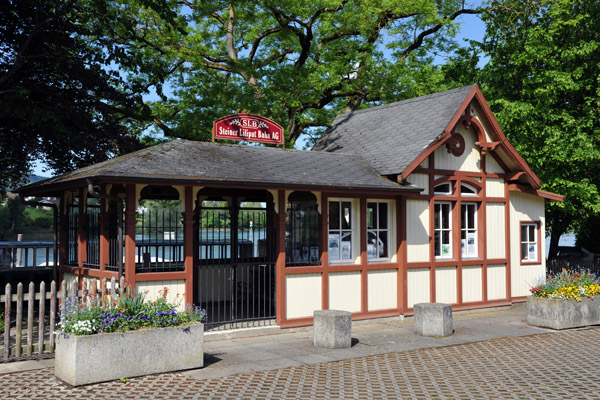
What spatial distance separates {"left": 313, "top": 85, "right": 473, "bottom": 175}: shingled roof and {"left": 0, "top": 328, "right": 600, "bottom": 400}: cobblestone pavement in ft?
17.3

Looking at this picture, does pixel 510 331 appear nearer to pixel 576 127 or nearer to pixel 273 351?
pixel 273 351

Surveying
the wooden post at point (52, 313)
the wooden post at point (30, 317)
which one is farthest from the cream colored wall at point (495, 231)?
the wooden post at point (30, 317)

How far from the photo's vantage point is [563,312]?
13.2 meters

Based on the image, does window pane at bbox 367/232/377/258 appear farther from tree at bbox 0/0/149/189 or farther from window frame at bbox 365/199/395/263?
tree at bbox 0/0/149/189

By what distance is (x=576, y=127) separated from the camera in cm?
2005

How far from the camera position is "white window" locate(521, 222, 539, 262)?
1733cm

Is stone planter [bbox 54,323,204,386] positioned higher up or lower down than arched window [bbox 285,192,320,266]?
lower down

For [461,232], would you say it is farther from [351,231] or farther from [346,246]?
[346,246]

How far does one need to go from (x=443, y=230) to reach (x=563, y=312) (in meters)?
3.51

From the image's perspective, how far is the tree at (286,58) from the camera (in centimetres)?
2502

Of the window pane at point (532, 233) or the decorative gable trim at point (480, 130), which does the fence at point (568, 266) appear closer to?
the window pane at point (532, 233)

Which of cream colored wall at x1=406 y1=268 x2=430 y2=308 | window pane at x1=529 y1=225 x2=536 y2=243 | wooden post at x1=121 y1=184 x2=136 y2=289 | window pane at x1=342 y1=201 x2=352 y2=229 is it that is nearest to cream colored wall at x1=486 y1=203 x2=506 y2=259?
window pane at x1=529 y1=225 x2=536 y2=243

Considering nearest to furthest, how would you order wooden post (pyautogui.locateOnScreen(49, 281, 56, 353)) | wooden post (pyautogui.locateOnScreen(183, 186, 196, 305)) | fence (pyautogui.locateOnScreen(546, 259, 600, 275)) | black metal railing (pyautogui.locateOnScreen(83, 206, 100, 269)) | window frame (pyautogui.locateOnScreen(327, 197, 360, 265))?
1. wooden post (pyautogui.locateOnScreen(49, 281, 56, 353))
2. wooden post (pyautogui.locateOnScreen(183, 186, 196, 305))
3. black metal railing (pyautogui.locateOnScreen(83, 206, 100, 269))
4. window frame (pyautogui.locateOnScreen(327, 197, 360, 265))
5. fence (pyautogui.locateOnScreen(546, 259, 600, 275))

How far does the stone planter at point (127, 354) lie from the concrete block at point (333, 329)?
8.41 ft
